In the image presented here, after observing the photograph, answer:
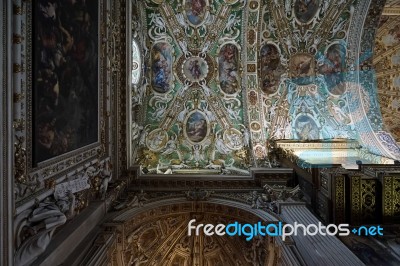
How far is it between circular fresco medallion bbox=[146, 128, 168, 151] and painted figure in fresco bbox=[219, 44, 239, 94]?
9.81ft

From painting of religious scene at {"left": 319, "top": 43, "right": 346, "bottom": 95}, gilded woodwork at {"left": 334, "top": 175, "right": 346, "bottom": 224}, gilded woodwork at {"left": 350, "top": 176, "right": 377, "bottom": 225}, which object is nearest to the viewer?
gilded woodwork at {"left": 350, "top": 176, "right": 377, "bottom": 225}

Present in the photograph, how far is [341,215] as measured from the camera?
212 inches

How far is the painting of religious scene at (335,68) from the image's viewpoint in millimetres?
9016

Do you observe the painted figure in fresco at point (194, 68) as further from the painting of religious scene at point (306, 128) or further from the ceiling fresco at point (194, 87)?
the painting of religious scene at point (306, 128)

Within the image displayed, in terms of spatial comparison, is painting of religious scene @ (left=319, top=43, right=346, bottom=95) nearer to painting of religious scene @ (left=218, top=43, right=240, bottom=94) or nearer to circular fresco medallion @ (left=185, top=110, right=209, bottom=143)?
painting of religious scene @ (left=218, top=43, right=240, bottom=94)

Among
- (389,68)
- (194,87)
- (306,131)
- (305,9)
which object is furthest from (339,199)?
(389,68)

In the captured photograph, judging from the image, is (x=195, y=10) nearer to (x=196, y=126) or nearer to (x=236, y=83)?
(x=236, y=83)

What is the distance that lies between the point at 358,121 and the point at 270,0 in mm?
5282

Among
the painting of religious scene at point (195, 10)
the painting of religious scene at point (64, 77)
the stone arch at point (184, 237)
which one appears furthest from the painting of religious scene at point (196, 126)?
the painting of religious scene at point (64, 77)

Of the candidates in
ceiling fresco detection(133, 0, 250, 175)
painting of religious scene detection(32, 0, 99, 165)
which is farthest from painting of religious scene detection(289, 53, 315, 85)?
painting of religious scene detection(32, 0, 99, 165)

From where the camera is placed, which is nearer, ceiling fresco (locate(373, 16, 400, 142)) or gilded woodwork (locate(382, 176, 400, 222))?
gilded woodwork (locate(382, 176, 400, 222))

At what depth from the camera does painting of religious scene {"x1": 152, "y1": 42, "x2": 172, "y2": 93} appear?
9.77m

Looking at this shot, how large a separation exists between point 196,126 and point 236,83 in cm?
→ 232

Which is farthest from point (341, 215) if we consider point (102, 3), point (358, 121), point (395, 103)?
point (395, 103)
